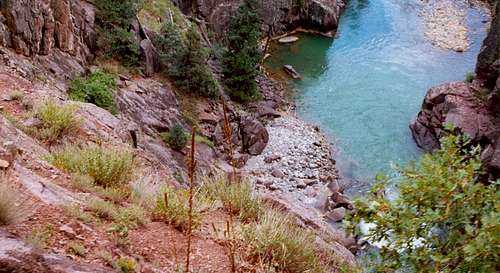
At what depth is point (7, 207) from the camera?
12.7ft

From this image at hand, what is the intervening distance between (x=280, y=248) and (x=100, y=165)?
2.48 meters

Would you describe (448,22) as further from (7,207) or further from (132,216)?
(7,207)

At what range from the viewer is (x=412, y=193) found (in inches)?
163

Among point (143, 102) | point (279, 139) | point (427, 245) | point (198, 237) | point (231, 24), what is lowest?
point (279, 139)

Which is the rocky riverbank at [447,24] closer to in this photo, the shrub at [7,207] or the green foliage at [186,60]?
the green foliage at [186,60]

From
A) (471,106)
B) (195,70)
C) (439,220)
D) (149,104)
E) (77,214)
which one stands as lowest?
(149,104)

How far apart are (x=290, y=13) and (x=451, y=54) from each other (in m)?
10.0

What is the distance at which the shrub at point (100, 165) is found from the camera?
6.22 metres

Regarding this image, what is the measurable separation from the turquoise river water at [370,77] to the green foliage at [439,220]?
1455cm

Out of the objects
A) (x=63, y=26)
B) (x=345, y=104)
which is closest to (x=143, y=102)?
(x=63, y=26)

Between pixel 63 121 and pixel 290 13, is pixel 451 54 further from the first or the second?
pixel 63 121

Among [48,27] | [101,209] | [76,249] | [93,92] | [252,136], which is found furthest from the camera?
[252,136]

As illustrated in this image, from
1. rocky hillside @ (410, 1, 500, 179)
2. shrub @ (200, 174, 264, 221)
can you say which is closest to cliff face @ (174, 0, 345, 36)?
rocky hillside @ (410, 1, 500, 179)

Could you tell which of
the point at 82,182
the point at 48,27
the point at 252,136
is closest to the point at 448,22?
the point at 252,136
